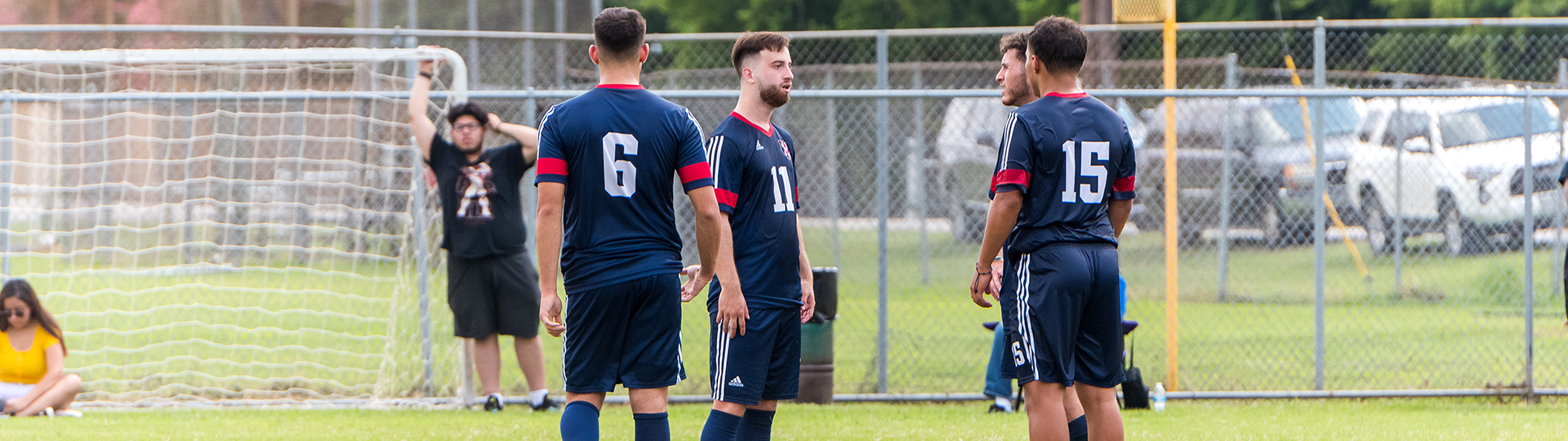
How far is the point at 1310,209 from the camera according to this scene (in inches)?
373

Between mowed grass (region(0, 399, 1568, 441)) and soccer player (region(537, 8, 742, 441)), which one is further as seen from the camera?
→ mowed grass (region(0, 399, 1568, 441))

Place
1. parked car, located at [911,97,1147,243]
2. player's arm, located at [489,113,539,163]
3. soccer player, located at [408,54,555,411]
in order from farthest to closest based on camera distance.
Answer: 1. parked car, located at [911,97,1147,243]
2. soccer player, located at [408,54,555,411]
3. player's arm, located at [489,113,539,163]

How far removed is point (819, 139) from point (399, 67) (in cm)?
622

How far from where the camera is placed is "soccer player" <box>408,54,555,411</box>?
6.46 metres

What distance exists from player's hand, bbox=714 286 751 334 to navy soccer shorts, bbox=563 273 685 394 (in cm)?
15

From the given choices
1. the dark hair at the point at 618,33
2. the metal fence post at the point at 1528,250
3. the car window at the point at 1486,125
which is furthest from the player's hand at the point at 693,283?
the car window at the point at 1486,125

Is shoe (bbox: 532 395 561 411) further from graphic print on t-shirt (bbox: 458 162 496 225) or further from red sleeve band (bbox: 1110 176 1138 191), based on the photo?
red sleeve band (bbox: 1110 176 1138 191)

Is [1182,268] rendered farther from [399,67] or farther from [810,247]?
[399,67]

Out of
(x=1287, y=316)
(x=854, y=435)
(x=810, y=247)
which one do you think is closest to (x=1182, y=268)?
(x=1287, y=316)

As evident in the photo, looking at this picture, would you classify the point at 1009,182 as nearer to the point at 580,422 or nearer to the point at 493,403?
the point at 580,422

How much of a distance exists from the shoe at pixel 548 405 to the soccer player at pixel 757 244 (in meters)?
2.63

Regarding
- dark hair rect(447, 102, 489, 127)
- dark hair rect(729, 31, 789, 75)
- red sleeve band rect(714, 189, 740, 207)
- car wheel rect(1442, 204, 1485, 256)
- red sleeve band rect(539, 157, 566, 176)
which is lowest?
car wheel rect(1442, 204, 1485, 256)

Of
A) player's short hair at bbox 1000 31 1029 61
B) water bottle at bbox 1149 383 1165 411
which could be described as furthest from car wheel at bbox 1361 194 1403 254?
player's short hair at bbox 1000 31 1029 61

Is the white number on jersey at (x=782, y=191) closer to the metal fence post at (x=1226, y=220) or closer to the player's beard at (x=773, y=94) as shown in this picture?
the player's beard at (x=773, y=94)
